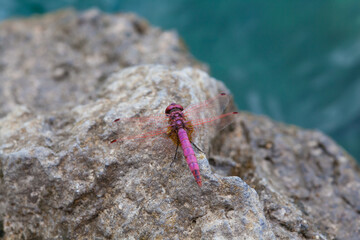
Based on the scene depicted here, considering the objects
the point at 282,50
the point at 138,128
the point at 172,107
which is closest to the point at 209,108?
the point at 172,107

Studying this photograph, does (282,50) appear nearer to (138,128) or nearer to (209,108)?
(209,108)

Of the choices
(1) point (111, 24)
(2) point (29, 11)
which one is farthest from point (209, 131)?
(2) point (29, 11)

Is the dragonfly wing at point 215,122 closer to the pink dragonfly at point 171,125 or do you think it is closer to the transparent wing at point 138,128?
the pink dragonfly at point 171,125

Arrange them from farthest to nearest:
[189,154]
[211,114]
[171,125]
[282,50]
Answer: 1. [282,50]
2. [211,114]
3. [171,125]
4. [189,154]

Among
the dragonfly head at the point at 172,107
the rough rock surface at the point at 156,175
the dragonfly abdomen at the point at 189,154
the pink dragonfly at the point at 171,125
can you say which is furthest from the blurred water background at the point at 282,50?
the dragonfly abdomen at the point at 189,154

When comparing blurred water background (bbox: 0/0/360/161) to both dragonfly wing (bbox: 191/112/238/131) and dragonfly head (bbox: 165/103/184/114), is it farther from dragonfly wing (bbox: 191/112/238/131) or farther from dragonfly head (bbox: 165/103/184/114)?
dragonfly head (bbox: 165/103/184/114)

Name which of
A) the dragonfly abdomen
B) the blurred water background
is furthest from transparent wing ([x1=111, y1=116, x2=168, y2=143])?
the blurred water background

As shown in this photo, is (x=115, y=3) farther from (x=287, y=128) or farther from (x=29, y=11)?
(x=287, y=128)
